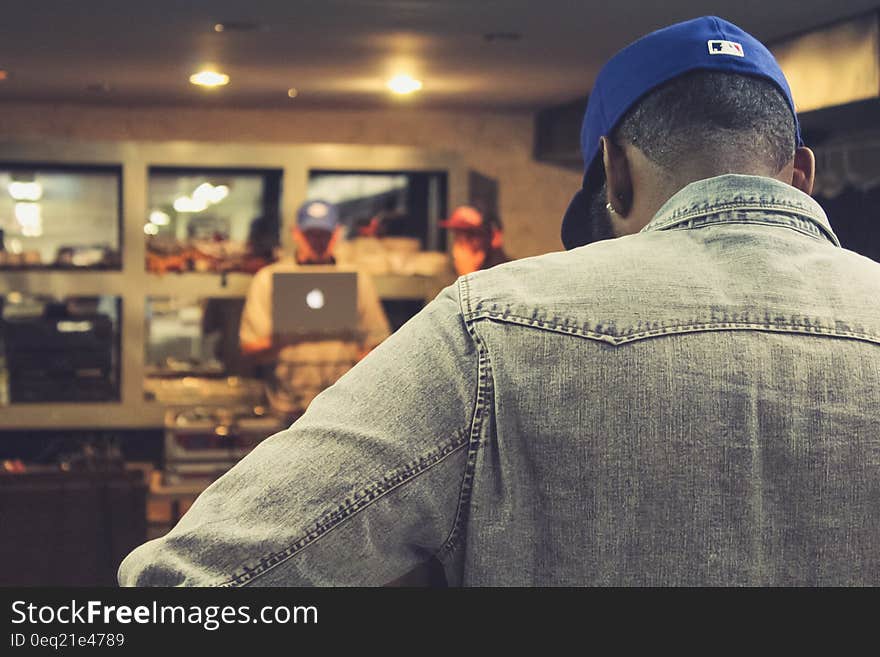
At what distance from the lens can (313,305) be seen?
4.99m

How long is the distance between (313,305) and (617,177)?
4142 mm

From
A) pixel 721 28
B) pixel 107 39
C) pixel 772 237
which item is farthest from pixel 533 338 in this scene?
pixel 107 39

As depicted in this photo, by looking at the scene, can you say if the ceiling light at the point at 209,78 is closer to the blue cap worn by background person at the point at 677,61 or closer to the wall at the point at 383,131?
the wall at the point at 383,131

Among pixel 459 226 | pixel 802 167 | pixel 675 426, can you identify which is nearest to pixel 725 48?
pixel 802 167

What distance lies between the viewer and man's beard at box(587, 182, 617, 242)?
38.1 inches

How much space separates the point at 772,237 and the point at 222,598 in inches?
18.8

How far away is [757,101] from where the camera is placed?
2.82 ft

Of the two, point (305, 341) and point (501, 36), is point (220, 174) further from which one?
point (501, 36)

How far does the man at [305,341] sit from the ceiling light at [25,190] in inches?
54.6

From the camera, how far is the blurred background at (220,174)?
3.80 meters

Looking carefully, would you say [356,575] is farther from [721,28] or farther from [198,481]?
[198,481]

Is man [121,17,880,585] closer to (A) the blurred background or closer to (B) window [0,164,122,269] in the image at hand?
(A) the blurred background

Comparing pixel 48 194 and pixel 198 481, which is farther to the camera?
pixel 48 194

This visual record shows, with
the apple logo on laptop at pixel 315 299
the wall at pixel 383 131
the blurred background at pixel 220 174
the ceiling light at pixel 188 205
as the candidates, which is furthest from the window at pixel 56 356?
the apple logo on laptop at pixel 315 299
